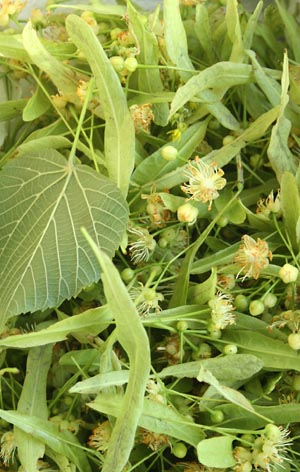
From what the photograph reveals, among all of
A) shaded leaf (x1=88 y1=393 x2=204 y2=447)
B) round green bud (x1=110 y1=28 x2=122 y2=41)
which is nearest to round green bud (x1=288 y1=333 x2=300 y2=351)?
shaded leaf (x1=88 y1=393 x2=204 y2=447)

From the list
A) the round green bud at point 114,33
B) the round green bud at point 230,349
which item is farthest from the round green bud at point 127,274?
the round green bud at point 114,33

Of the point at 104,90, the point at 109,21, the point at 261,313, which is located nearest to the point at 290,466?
the point at 261,313

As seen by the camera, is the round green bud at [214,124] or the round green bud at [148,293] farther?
the round green bud at [214,124]

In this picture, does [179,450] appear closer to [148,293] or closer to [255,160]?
[148,293]

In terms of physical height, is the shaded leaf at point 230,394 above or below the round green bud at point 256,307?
below

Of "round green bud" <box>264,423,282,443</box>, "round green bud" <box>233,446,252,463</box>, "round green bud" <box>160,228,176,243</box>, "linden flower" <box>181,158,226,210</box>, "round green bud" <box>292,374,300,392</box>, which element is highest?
"linden flower" <box>181,158,226,210</box>

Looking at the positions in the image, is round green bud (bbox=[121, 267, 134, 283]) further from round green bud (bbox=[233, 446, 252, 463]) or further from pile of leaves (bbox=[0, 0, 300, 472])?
round green bud (bbox=[233, 446, 252, 463])

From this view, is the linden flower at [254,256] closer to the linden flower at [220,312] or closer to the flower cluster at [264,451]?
the linden flower at [220,312]

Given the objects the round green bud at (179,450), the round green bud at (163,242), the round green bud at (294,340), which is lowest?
the round green bud at (179,450)
